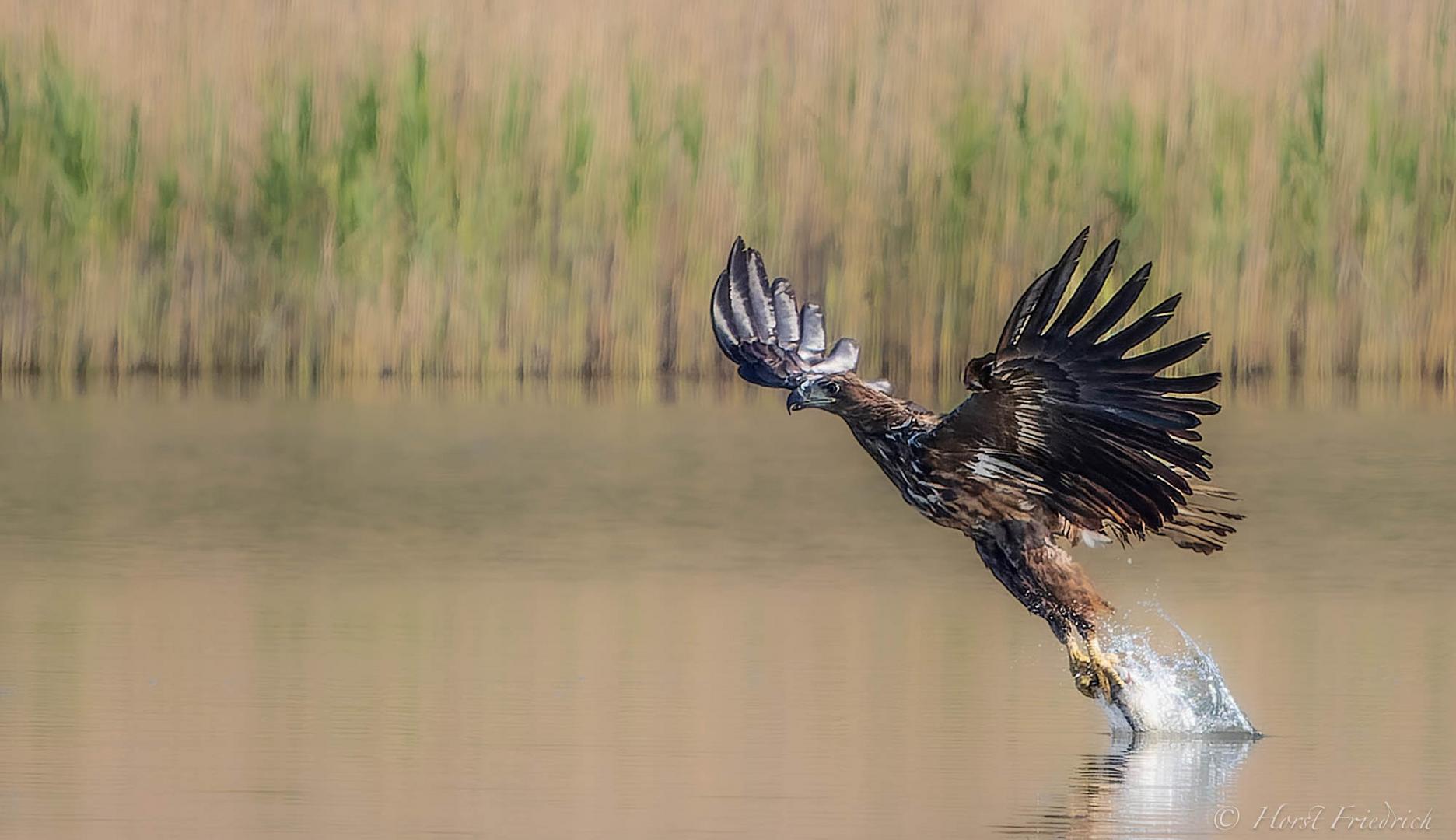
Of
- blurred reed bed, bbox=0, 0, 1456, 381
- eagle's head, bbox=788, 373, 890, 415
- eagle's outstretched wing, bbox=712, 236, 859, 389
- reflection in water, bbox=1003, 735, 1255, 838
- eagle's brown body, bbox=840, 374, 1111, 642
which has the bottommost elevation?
reflection in water, bbox=1003, 735, 1255, 838

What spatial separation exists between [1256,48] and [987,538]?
9.08m

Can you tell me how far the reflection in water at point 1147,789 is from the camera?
19.7ft

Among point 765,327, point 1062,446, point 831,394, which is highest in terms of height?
point 765,327

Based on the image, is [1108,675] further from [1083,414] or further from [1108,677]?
[1083,414]

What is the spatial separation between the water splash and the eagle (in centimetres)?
3

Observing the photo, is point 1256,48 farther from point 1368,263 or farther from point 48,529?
point 48,529

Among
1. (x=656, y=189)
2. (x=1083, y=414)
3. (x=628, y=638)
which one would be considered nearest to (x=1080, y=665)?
(x=1083, y=414)

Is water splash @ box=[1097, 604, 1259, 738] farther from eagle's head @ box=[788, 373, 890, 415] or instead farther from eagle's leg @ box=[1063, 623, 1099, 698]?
eagle's head @ box=[788, 373, 890, 415]

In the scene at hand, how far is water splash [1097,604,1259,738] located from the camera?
7.21 m

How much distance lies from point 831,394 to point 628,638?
3.44 feet

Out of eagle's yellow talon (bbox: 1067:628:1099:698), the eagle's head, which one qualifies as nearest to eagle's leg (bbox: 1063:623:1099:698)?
eagle's yellow talon (bbox: 1067:628:1099:698)

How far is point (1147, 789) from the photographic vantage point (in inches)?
256

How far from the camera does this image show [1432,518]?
1125 cm

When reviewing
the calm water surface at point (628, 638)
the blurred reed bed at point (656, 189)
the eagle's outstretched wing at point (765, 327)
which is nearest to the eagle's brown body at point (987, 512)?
the calm water surface at point (628, 638)
